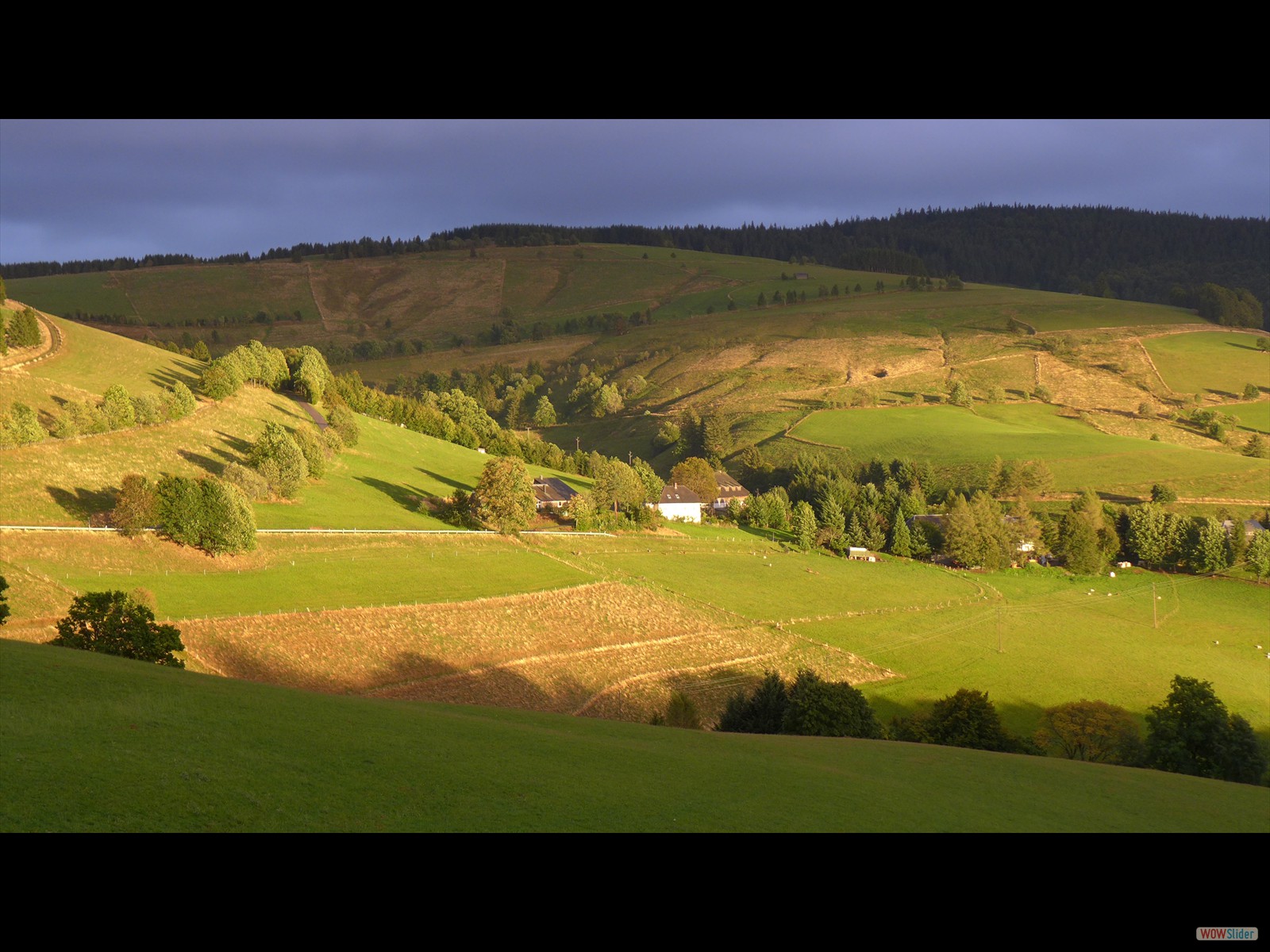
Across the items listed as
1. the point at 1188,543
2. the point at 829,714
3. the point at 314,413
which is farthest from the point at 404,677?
the point at 1188,543

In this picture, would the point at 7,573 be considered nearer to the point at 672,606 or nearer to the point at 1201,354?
the point at 672,606

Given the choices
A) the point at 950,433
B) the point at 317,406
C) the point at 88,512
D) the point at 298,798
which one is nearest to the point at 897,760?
the point at 298,798

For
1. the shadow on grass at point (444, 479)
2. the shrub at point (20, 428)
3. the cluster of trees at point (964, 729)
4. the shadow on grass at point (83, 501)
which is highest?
the shrub at point (20, 428)

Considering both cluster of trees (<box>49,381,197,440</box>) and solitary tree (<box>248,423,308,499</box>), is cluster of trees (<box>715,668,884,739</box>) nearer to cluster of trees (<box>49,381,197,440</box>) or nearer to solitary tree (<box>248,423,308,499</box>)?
solitary tree (<box>248,423,308,499</box>)

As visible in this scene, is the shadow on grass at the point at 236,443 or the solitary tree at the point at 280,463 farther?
the shadow on grass at the point at 236,443

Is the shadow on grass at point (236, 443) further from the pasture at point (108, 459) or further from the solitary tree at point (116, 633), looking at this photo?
the solitary tree at point (116, 633)

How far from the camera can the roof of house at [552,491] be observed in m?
91.8

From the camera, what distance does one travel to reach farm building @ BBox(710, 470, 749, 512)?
113 metres

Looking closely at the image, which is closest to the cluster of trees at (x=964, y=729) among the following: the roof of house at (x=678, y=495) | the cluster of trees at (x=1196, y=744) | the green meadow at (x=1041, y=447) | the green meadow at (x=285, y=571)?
the cluster of trees at (x=1196, y=744)

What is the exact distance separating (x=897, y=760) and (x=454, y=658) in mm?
29682

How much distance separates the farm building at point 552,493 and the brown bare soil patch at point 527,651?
23.4m

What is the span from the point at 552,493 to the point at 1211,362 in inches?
5397

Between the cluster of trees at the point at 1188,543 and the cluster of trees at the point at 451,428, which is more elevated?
the cluster of trees at the point at 451,428

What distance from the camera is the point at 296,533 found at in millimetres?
66625
